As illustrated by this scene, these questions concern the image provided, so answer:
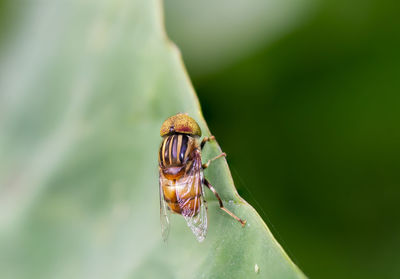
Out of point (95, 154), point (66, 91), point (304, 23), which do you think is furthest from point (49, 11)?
point (304, 23)

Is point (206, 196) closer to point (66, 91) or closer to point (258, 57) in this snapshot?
point (66, 91)

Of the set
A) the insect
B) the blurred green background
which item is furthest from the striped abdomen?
the blurred green background

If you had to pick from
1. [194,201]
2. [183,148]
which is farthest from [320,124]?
[194,201]

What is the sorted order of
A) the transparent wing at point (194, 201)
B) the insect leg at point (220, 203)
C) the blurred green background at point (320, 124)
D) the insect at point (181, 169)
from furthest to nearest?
the blurred green background at point (320, 124) → the insect at point (181, 169) → the transparent wing at point (194, 201) → the insect leg at point (220, 203)

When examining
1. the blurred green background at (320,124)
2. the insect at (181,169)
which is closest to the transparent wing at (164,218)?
the insect at (181,169)

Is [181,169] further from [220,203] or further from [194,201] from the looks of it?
[220,203]

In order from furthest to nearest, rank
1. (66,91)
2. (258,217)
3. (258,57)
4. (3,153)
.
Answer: (258,57) < (3,153) < (66,91) < (258,217)

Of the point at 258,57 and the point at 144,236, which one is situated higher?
the point at 258,57

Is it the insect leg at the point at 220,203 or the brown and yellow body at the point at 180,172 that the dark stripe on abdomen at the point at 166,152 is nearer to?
the brown and yellow body at the point at 180,172
